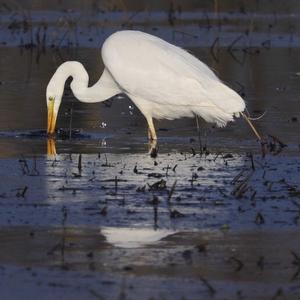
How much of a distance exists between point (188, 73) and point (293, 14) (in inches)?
556

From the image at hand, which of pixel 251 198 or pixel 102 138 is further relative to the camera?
pixel 102 138

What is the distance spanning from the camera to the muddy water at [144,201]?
686 cm

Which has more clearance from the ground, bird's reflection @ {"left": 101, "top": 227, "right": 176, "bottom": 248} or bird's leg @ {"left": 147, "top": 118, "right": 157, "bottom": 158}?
bird's reflection @ {"left": 101, "top": 227, "right": 176, "bottom": 248}

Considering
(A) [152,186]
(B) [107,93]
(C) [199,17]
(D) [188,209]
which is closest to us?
(D) [188,209]

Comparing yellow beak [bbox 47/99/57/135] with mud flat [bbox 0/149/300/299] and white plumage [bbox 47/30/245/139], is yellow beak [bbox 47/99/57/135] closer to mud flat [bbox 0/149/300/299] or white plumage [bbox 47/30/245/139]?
white plumage [bbox 47/30/245/139]

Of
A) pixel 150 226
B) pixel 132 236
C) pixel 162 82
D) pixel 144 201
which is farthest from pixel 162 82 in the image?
pixel 132 236

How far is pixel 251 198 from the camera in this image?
29.8ft

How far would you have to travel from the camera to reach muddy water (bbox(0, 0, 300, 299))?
6859 millimetres

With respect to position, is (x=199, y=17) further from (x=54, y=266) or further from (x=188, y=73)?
(x=54, y=266)

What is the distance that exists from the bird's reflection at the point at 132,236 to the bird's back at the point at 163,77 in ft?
12.5

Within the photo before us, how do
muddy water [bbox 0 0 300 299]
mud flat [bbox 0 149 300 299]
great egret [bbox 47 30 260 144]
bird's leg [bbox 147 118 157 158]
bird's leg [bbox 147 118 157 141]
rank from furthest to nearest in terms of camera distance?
bird's leg [bbox 147 118 157 141], great egret [bbox 47 30 260 144], bird's leg [bbox 147 118 157 158], muddy water [bbox 0 0 300 299], mud flat [bbox 0 149 300 299]

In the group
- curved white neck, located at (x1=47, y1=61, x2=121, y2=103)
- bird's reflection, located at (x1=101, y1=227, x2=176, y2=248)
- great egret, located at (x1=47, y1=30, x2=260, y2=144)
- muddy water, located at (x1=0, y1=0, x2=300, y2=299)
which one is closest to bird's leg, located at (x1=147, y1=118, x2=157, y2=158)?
great egret, located at (x1=47, y1=30, x2=260, y2=144)

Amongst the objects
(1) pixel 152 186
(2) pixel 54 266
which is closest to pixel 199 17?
(1) pixel 152 186

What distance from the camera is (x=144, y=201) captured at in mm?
9023
